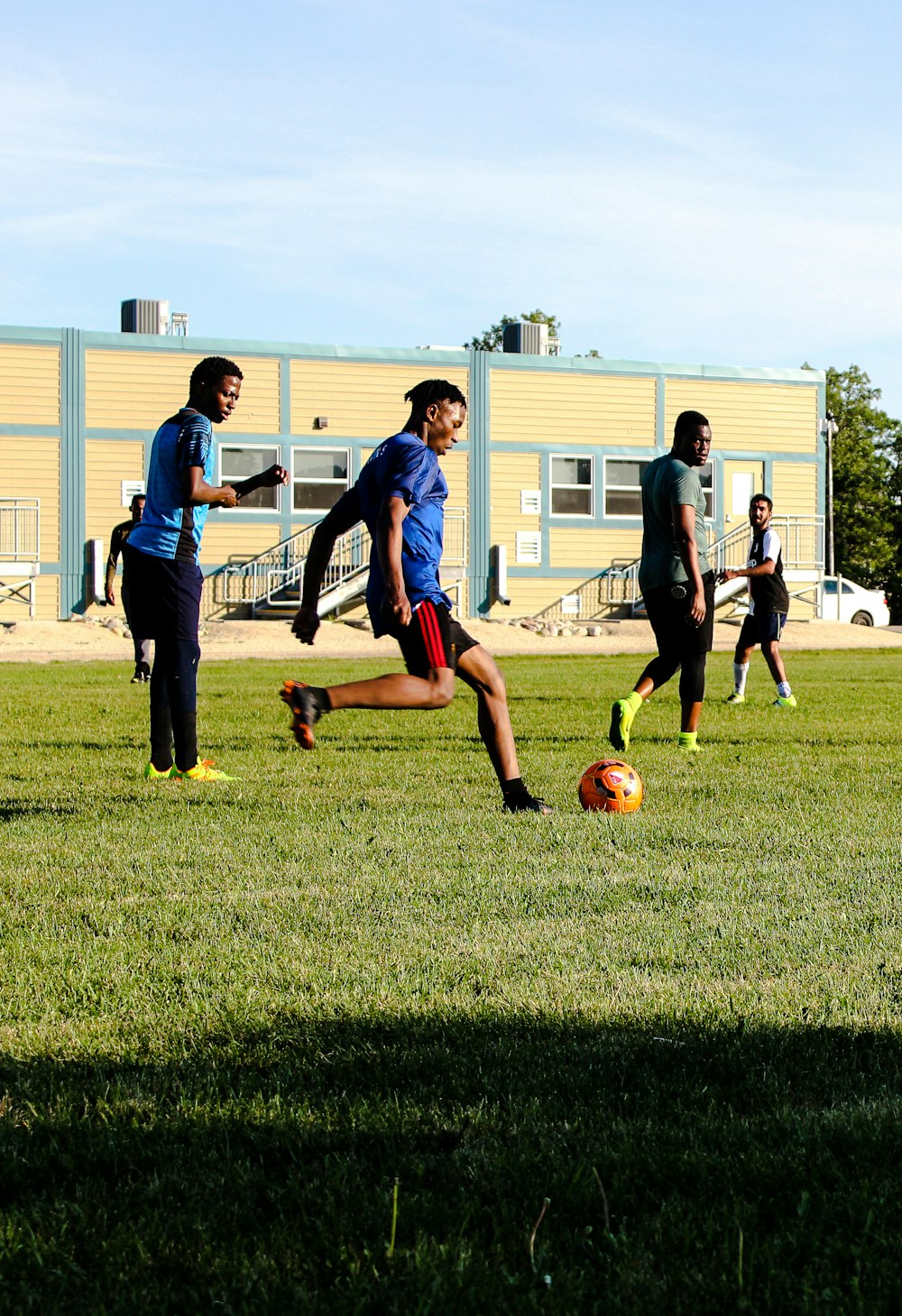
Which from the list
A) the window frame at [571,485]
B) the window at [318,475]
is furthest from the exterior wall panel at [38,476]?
the window frame at [571,485]

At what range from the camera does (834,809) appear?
695 centimetres

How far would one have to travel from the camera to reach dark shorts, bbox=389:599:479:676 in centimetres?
675

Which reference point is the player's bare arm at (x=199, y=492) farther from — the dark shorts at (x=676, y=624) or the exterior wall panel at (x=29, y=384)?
the exterior wall panel at (x=29, y=384)

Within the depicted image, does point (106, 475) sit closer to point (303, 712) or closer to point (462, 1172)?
point (303, 712)

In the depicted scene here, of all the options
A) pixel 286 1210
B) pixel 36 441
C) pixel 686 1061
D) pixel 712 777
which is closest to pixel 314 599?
pixel 712 777

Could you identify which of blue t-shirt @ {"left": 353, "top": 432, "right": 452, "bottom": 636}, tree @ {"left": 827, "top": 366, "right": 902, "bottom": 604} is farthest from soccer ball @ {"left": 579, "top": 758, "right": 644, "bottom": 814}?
tree @ {"left": 827, "top": 366, "right": 902, "bottom": 604}

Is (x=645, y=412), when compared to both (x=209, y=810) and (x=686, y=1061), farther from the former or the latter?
(x=686, y=1061)

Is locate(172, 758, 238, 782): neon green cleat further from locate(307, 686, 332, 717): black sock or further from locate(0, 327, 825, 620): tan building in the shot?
locate(0, 327, 825, 620): tan building

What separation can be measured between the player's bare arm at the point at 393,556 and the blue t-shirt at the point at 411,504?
5 centimetres

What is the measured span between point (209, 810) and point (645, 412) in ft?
100

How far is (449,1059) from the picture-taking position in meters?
3.27

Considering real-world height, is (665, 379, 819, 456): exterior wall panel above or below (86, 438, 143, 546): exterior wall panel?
above

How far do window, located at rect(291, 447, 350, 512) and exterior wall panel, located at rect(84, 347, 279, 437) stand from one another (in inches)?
38.0

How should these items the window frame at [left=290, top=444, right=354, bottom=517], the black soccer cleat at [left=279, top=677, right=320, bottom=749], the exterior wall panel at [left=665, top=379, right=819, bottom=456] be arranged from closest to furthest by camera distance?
the black soccer cleat at [left=279, top=677, right=320, bottom=749], the window frame at [left=290, top=444, right=354, bottom=517], the exterior wall panel at [left=665, top=379, right=819, bottom=456]
